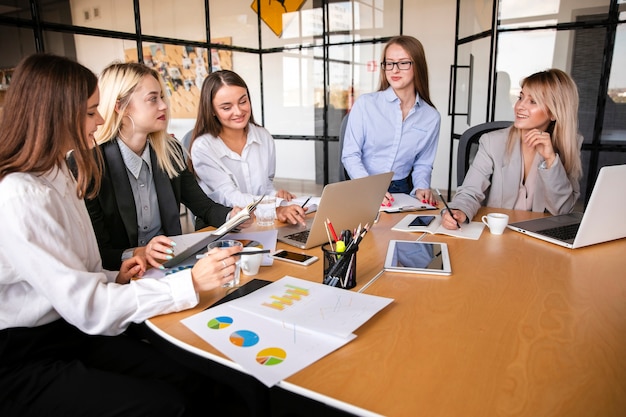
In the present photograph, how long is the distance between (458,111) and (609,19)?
67.6 inches

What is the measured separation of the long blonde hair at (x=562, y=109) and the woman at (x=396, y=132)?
76 centimetres

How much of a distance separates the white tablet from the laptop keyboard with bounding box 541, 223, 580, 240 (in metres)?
0.41

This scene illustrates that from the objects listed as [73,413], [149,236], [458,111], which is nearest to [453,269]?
[73,413]

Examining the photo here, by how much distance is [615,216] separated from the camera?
1.50m

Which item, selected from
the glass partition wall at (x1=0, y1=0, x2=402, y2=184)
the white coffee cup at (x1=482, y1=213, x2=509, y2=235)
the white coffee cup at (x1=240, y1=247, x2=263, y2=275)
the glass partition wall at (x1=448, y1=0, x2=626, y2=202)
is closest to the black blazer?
the white coffee cup at (x1=240, y1=247, x2=263, y2=275)

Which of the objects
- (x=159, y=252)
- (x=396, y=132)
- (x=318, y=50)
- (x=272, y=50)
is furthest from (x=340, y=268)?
(x=272, y=50)

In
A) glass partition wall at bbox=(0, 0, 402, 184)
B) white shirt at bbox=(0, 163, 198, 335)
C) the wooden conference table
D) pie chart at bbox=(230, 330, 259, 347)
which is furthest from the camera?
glass partition wall at bbox=(0, 0, 402, 184)

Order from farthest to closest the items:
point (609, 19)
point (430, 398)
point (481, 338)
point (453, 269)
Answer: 1. point (609, 19)
2. point (453, 269)
3. point (481, 338)
4. point (430, 398)

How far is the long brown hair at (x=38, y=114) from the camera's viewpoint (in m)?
1.12

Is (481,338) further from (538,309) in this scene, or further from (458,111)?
(458,111)

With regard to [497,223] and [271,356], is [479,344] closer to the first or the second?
[271,356]

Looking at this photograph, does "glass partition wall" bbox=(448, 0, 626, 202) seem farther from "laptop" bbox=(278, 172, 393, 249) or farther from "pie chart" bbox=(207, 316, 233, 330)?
"pie chart" bbox=(207, 316, 233, 330)

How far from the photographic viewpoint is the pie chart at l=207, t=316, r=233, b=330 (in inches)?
38.5

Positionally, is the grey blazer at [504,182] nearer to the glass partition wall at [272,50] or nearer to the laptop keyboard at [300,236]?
the laptop keyboard at [300,236]
